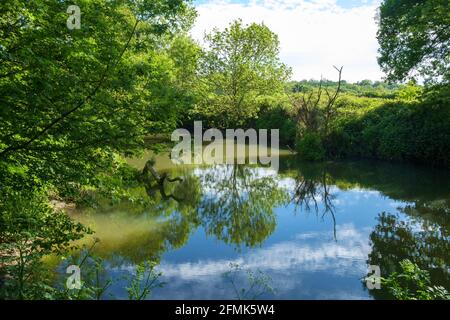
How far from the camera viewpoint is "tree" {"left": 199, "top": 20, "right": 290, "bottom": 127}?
26953 mm

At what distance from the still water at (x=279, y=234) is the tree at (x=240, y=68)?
41.4 feet

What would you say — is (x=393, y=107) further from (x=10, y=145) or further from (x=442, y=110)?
(x=10, y=145)

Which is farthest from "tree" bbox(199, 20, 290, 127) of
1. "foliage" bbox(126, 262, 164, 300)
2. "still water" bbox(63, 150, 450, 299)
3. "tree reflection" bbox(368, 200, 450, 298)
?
"foliage" bbox(126, 262, 164, 300)

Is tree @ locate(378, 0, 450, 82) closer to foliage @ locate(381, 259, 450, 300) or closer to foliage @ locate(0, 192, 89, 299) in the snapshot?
foliage @ locate(381, 259, 450, 300)

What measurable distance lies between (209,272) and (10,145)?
4681 mm

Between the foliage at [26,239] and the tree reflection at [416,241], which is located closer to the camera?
the foliage at [26,239]

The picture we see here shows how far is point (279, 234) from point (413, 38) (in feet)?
38.2

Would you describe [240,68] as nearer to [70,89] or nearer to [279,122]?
[279,122]

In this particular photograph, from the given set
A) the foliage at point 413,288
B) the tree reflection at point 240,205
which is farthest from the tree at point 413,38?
the foliage at point 413,288

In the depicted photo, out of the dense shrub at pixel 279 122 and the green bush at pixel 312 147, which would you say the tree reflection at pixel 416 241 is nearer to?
the green bush at pixel 312 147

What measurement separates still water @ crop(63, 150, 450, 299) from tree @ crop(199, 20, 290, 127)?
1263 cm

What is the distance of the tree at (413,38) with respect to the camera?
1497cm

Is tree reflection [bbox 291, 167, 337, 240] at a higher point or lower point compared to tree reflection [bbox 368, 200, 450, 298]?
higher

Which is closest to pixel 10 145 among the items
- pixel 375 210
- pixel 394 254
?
pixel 394 254
